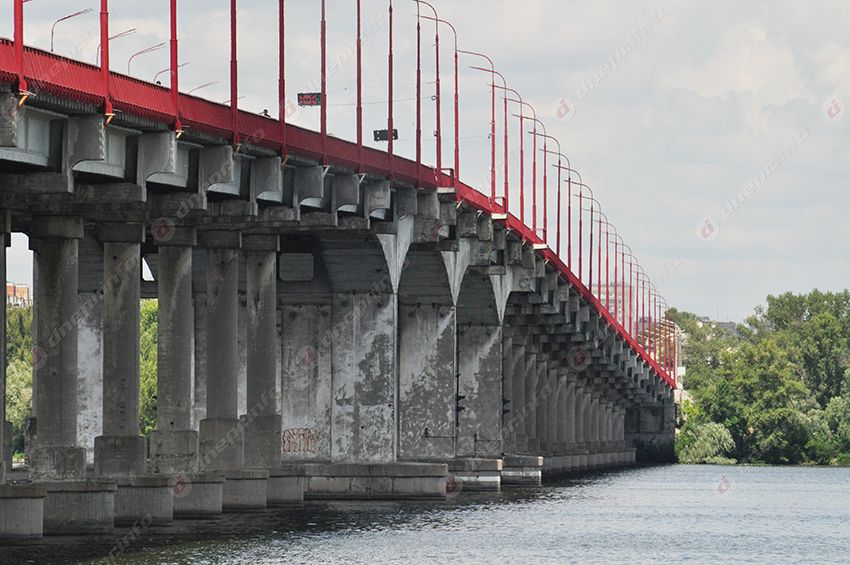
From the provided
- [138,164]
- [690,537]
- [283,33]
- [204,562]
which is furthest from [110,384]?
[690,537]

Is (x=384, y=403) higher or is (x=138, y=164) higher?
(x=138, y=164)

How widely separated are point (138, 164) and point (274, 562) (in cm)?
1119

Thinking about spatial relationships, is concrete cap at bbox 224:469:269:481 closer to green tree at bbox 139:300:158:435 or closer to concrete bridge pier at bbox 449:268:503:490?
concrete bridge pier at bbox 449:268:503:490

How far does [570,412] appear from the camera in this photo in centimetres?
16562

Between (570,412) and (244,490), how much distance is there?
10104 centimetres

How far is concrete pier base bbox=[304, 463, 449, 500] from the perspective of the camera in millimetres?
77188

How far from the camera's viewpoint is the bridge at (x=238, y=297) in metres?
51.8

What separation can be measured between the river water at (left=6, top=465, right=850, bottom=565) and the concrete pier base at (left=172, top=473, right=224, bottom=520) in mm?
748

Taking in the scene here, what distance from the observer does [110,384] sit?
57500 mm

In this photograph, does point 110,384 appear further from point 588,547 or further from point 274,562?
point 588,547

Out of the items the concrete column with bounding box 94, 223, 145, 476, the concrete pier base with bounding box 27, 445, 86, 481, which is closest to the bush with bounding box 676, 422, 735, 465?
the concrete column with bounding box 94, 223, 145, 476

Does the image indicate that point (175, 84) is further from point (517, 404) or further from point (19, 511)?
point (517, 404)

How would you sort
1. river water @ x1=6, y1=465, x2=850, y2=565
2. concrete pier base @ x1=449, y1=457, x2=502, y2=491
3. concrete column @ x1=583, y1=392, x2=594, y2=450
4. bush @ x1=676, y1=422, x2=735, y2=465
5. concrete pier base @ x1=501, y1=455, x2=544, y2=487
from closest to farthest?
river water @ x1=6, y1=465, x2=850, y2=565
concrete pier base @ x1=449, y1=457, x2=502, y2=491
concrete pier base @ x1=501, y1=455, x2=544, y2=487
concrete column @ x1=583, y1=392, x2=594, y2=450
bush @ x1=676, y1=422, x2=735, y2=465

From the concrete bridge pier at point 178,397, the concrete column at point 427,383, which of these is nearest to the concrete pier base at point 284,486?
the concrete bridge pier at point 178,397
